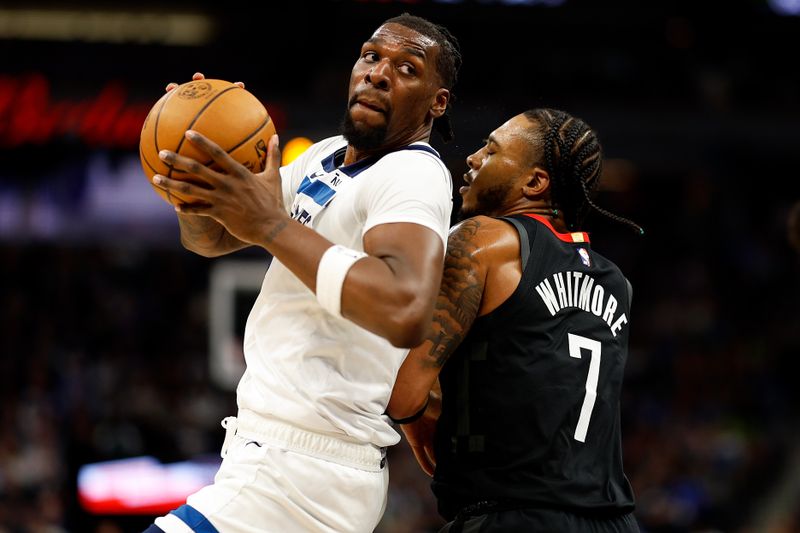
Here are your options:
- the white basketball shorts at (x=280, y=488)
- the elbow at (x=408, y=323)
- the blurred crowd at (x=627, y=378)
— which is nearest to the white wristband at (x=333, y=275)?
the elbow at (x=408, y=323)

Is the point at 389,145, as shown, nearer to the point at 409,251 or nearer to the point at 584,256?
the point at 409,251

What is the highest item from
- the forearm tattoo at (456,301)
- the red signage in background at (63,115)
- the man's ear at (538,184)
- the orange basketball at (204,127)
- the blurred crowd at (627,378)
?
the orange basketball at (204,127)

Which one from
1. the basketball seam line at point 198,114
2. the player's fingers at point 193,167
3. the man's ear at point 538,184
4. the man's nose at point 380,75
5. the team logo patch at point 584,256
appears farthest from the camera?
the man's ear at point 538,184

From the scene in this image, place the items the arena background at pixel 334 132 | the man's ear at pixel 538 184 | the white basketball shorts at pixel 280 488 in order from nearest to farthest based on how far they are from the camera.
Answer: the white basketball shorts at pixel 280 488
the man's ear at pixel 538 184
the arena background at pixel 334 132

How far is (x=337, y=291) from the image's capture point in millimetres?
2959

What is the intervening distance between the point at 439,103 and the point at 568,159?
61cm

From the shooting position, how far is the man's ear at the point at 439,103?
363cm

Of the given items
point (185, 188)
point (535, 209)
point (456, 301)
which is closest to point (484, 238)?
point (456, 301)

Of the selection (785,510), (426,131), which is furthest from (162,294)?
(426,131)

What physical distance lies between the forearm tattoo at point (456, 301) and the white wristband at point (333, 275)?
2.02ft

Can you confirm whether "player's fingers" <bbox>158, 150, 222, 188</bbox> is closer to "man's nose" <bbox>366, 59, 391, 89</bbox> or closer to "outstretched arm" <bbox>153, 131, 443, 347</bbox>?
"outstretched arm" <bbox>153, 131, 443, 347</bbox>

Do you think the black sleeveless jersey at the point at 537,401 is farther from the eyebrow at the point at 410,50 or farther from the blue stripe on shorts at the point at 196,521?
the blue stripe on shorts at the point at 196,521

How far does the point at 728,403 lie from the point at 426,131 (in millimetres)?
10988

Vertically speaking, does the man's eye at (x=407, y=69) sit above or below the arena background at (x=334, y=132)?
above
